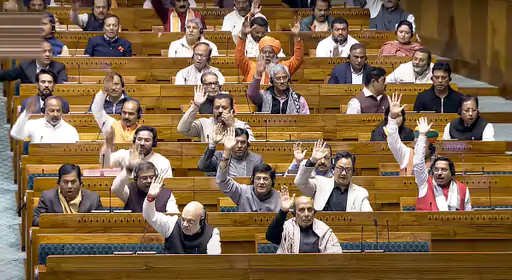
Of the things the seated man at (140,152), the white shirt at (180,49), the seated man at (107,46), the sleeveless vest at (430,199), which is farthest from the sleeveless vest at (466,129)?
the seated man at (107,46)

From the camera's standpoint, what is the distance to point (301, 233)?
14.1 feet

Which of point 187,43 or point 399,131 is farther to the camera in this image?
point 187,43

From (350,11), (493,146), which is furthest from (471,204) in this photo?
(350,11)

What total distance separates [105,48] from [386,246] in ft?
13.4

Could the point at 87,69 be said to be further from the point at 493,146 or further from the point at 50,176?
the point at 493,146

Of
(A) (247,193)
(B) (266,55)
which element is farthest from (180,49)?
(A) (247,193)

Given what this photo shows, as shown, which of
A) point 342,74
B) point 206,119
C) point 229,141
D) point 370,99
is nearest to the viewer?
point 229,141

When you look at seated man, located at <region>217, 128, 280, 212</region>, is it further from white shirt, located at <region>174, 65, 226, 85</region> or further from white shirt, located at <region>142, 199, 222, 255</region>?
white shirt, located at <region>174, 65, 226, 85</region>

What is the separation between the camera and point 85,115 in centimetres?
621

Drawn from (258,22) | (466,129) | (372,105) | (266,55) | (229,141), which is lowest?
(229,141)

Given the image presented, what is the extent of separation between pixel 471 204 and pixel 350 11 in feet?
14.5

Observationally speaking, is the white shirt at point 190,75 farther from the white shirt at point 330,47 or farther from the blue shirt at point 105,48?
the white shirt at point 330,47

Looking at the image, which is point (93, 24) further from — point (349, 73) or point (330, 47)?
point (349, 73)

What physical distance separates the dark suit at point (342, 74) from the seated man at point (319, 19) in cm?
141
